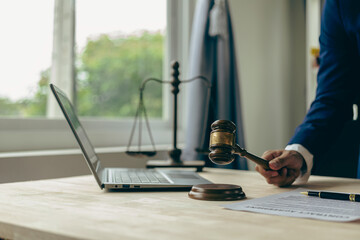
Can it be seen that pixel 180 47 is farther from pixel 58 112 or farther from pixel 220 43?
pixel 58 112

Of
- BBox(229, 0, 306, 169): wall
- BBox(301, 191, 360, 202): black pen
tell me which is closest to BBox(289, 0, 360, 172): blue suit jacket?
BBox(301, 191, 360, 202): black pen

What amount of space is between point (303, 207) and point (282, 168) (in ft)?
1.09

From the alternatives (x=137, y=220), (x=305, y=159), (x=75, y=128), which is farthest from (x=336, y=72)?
(x=137, y=220)

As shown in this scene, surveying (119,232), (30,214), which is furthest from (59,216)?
(119,232)

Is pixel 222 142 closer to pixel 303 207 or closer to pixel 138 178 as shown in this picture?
pixel 303 207

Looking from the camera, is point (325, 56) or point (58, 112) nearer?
point (325, 56)

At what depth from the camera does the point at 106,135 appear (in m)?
2.21

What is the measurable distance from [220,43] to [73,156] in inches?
47.6

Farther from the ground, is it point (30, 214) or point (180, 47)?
point (180, 47)

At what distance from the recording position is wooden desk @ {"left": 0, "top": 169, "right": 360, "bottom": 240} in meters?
0.59

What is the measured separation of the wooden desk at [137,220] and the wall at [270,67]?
232cm

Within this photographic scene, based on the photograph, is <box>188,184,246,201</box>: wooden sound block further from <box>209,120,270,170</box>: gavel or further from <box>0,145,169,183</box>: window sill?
<box>0,145,169,183</box>: window sill

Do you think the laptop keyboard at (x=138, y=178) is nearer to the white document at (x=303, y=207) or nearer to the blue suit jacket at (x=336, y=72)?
the white document at (x=303, y=207)

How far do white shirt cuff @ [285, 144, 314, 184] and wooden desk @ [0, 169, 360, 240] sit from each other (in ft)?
0.75
